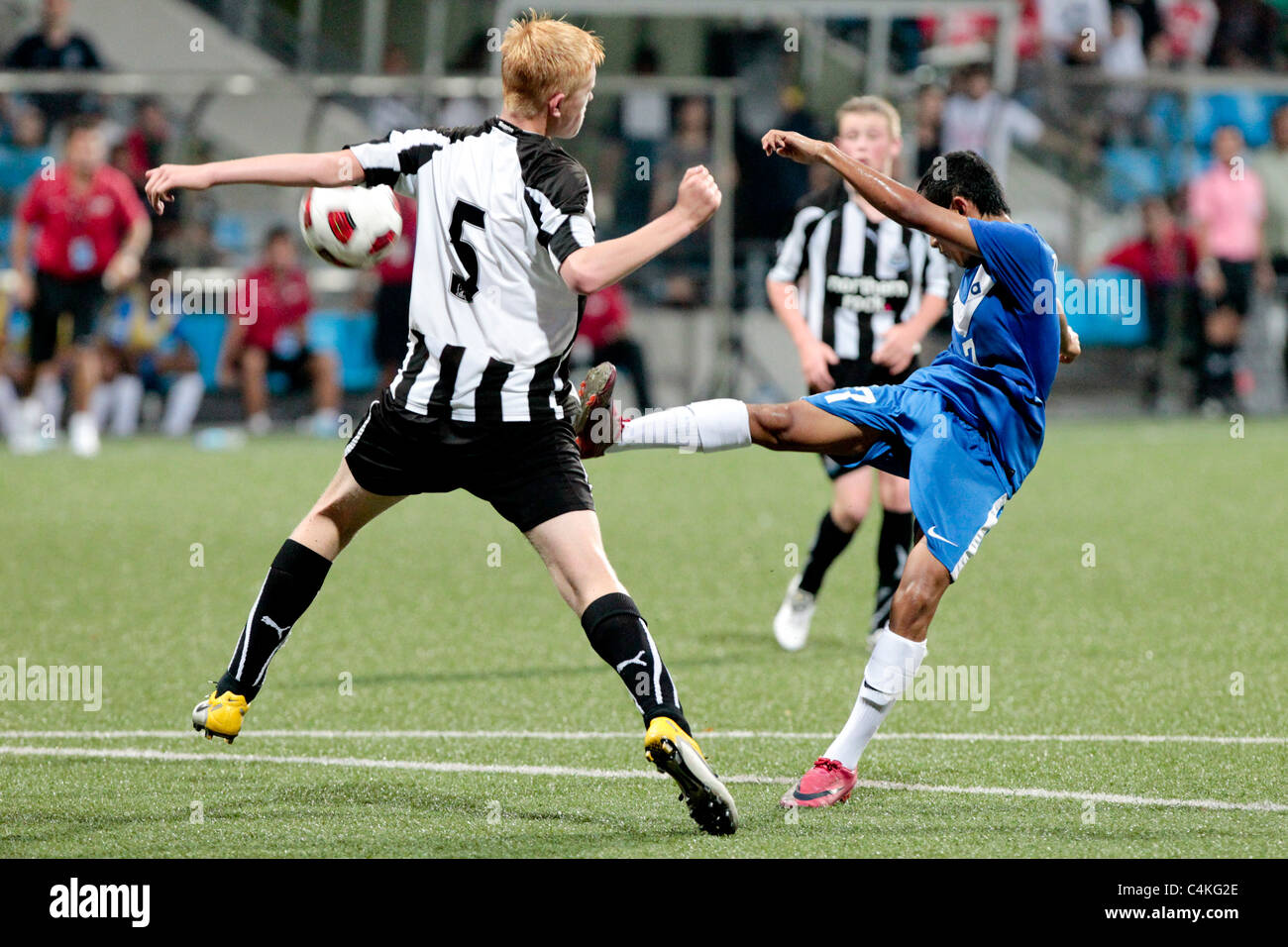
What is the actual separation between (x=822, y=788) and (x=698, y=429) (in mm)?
1119

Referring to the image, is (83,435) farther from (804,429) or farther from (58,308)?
(804,429)

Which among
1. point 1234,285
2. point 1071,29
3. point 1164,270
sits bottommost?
point 1234,285

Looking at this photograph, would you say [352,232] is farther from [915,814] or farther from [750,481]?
[750,481]

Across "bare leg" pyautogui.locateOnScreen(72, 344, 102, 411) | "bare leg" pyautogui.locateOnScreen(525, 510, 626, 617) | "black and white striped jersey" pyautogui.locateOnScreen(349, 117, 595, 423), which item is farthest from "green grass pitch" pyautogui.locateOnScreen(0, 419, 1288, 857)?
"bare leg" pyautogui.locateOnScreen(72, 344, 102, 411)

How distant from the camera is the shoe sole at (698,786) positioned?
4.51m

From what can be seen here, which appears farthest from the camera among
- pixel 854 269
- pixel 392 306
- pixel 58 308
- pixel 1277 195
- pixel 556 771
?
pixel 1277 195

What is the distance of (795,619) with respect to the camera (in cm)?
807

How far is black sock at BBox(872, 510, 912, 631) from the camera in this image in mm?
7840

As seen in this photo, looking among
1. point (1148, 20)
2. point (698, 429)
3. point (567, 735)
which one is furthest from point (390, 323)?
point (698, 429)

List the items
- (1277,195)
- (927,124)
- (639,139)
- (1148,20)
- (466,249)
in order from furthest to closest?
(1148,20)
(1277,195)
(639,139)
(927,124)
(466,249)

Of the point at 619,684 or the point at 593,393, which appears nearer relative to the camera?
the point at 593,393

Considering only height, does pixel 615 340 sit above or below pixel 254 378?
above

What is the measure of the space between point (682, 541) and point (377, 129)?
25.7 ft

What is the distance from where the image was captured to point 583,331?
57.1ft
